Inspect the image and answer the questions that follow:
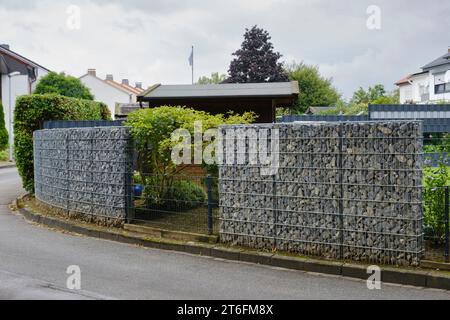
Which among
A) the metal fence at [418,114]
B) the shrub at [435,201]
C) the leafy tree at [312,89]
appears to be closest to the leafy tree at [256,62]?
the leafy tree at [312,89]

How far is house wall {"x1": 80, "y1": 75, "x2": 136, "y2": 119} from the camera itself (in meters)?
75.1

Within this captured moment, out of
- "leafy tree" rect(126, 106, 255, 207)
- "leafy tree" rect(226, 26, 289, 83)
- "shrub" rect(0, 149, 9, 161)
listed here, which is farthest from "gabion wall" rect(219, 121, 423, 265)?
"leafy tree" rect(226, 26, 289, 83)

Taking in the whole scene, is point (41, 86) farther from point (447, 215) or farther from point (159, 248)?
point (447, 215)

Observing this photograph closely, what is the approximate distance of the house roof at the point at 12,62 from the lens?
157 feet

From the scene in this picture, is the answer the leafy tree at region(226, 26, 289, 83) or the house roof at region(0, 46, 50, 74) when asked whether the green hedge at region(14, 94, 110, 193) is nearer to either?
the house roof at region(0, 46, 50, 74)

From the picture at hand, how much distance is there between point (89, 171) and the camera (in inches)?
431

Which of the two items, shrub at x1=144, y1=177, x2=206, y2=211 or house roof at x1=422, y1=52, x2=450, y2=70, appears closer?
shrub at x1=144, y1=177, x2=206, y2=211

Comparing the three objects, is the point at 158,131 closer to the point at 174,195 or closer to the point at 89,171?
the point at 174,195

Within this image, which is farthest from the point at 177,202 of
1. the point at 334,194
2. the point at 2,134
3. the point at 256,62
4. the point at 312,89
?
the point at 312,89

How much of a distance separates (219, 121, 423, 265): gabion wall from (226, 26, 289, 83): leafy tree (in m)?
51.4

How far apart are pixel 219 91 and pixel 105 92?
58.7 meters

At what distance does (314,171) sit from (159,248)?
3098mm
